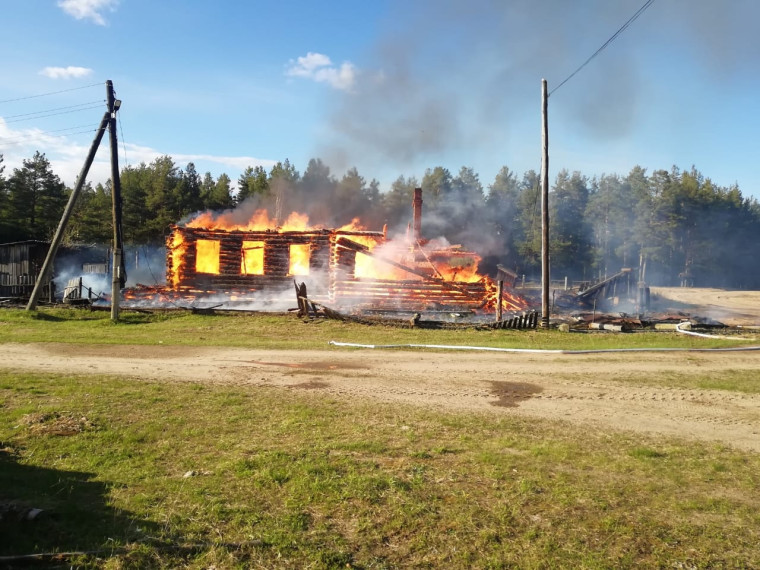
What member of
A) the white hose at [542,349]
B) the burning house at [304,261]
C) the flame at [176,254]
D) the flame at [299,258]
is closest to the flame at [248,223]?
the burning house at [304,261]

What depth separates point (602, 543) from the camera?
435 centimetres

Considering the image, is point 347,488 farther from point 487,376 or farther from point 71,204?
point 71,204

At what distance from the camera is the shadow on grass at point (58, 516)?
4.16 metres

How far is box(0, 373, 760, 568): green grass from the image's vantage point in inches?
164

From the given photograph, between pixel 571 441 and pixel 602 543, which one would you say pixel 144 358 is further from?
pixel 602 543

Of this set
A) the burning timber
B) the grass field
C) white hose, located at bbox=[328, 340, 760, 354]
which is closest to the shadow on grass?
the grass field

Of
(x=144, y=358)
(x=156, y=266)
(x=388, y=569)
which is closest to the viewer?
(x=388, y=569)

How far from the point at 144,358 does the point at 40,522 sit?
841cm

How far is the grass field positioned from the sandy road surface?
2.74 ft

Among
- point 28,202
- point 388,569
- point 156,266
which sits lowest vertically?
point 388,569

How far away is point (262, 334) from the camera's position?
56.8 feet

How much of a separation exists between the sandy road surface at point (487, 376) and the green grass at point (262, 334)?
1.64 m

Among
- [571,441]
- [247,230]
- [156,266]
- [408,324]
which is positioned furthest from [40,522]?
[156,266]

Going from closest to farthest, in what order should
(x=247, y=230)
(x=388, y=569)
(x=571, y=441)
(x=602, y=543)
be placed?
(x=388, y=569) → (x=602, y=543) → (x=571, y=441) → (x=247, y=230)
